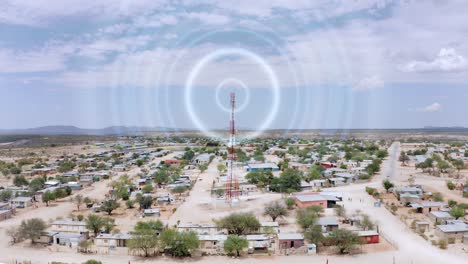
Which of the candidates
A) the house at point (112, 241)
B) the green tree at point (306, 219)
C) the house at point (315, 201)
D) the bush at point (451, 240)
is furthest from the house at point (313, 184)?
the house at point (112, 241)

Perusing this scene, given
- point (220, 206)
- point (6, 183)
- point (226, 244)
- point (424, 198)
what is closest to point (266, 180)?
point (220, 206)

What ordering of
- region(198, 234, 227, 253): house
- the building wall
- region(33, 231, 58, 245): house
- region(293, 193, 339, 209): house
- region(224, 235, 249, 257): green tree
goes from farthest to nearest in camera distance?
region(293, 193, 339, 209): house < the building wall < region(33, 231, 58, 245): house < region(198, 234, 227, 253): house < region(224, 235, 249, 257): green tree

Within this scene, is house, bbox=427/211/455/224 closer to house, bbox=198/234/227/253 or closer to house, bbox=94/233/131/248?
house, bbox=198/234/227/253

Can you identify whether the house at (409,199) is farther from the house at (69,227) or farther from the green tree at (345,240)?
the house at (69,227)

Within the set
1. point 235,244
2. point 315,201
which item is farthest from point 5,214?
point 315,201

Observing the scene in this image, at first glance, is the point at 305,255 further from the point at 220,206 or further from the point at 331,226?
the point at 220,206

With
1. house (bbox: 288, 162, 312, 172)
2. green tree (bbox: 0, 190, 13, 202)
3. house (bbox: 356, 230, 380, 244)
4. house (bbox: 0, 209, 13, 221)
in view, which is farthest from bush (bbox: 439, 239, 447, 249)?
green tree (bbox: 0, 190, 13, 202)
